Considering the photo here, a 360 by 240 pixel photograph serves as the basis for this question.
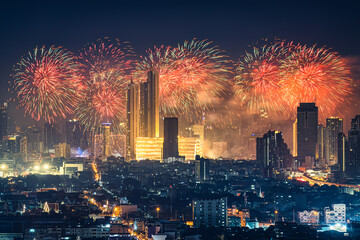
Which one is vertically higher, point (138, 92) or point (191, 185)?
point (138, 92)

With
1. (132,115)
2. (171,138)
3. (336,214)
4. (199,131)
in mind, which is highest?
(132,115)

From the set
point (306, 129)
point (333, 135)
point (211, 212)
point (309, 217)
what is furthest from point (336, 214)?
point (306, 129)

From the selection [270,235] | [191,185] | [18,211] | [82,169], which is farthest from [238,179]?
[270,235]

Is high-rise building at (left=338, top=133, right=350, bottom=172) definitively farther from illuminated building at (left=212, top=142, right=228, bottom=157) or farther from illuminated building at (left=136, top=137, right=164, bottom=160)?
illuminated building at (left=212, top=142, right=228, bottom=157)

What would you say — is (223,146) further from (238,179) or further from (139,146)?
(238,179)

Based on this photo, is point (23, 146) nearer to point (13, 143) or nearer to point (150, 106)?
point (13, 143)

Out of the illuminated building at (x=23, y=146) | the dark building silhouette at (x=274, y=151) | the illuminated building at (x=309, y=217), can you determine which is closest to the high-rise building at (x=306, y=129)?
the dark building silhouette at (x=274, y=151)

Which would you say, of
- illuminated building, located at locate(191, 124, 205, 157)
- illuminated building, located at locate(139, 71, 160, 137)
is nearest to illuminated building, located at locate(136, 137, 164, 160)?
illuminated building, located at locate(139, 71, 160, 137)
